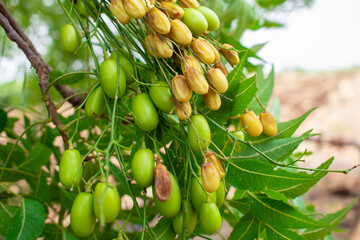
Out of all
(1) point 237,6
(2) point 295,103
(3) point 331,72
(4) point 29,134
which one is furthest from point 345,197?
(4) point 29,134

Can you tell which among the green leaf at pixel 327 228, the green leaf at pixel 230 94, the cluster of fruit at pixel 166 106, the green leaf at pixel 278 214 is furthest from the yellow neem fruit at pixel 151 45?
the green leaf at pixel 327 228

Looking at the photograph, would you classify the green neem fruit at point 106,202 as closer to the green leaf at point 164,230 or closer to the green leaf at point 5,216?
the green leaf at point 164,230

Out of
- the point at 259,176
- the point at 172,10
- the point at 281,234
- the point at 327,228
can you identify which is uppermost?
the point at 172,10

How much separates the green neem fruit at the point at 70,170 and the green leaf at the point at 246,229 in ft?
0.81

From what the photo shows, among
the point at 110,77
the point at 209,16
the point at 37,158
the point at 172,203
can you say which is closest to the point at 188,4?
the point at 209,16

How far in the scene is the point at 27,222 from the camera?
483 mm

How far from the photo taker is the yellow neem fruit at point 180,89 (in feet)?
1.18

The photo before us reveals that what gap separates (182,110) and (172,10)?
0.11m

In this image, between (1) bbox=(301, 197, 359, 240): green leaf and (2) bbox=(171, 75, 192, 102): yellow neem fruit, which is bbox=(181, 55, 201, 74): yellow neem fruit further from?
(1) bbox=(301, 197, 359, 240): green leaf

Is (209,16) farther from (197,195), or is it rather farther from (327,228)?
(327,228)

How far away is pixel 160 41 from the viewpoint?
38cm

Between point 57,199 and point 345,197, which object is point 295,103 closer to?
point 345,197

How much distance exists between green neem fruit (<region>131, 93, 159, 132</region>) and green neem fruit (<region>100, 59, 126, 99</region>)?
1.1 inches

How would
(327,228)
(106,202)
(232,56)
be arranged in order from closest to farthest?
(106,202) → (232,56) → (327,228)
